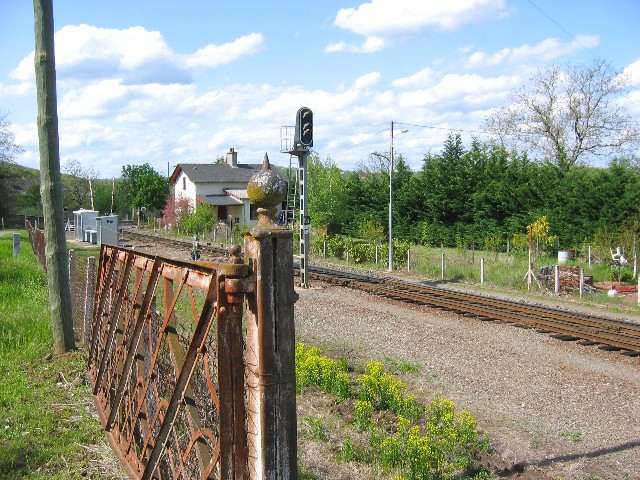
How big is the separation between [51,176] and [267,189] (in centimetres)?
699

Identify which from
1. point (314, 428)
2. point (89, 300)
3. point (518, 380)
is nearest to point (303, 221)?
point (518, 380)

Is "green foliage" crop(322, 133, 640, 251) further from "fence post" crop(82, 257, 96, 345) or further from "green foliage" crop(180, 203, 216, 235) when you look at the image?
"fence post" crop(82, 257, 96, 345)

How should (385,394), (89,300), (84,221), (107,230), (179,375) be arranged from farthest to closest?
(84,221), (107,230), (89,300), (385,394), (179,375)

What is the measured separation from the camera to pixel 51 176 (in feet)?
29.0

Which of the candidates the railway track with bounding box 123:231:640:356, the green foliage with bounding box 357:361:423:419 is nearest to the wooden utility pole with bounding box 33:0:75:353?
the green foliage with bounding box 357:361:423:419

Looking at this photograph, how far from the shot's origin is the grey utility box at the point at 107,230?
32.3 metres

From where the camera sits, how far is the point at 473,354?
1093 centimetres

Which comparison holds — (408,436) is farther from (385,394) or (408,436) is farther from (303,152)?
(303,152)

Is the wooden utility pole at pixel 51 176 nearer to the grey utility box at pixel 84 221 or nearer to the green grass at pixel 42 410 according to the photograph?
the green grass at pixel 42 410

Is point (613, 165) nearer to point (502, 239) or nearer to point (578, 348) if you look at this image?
point (502, 239)

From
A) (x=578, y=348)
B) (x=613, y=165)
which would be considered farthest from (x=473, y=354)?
(x=613, y=165)

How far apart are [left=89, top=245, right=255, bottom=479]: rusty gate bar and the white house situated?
162 feet

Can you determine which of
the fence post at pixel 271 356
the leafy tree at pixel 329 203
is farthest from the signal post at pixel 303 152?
the leafy tree at pixel 329 203

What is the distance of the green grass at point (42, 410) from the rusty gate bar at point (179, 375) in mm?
293
